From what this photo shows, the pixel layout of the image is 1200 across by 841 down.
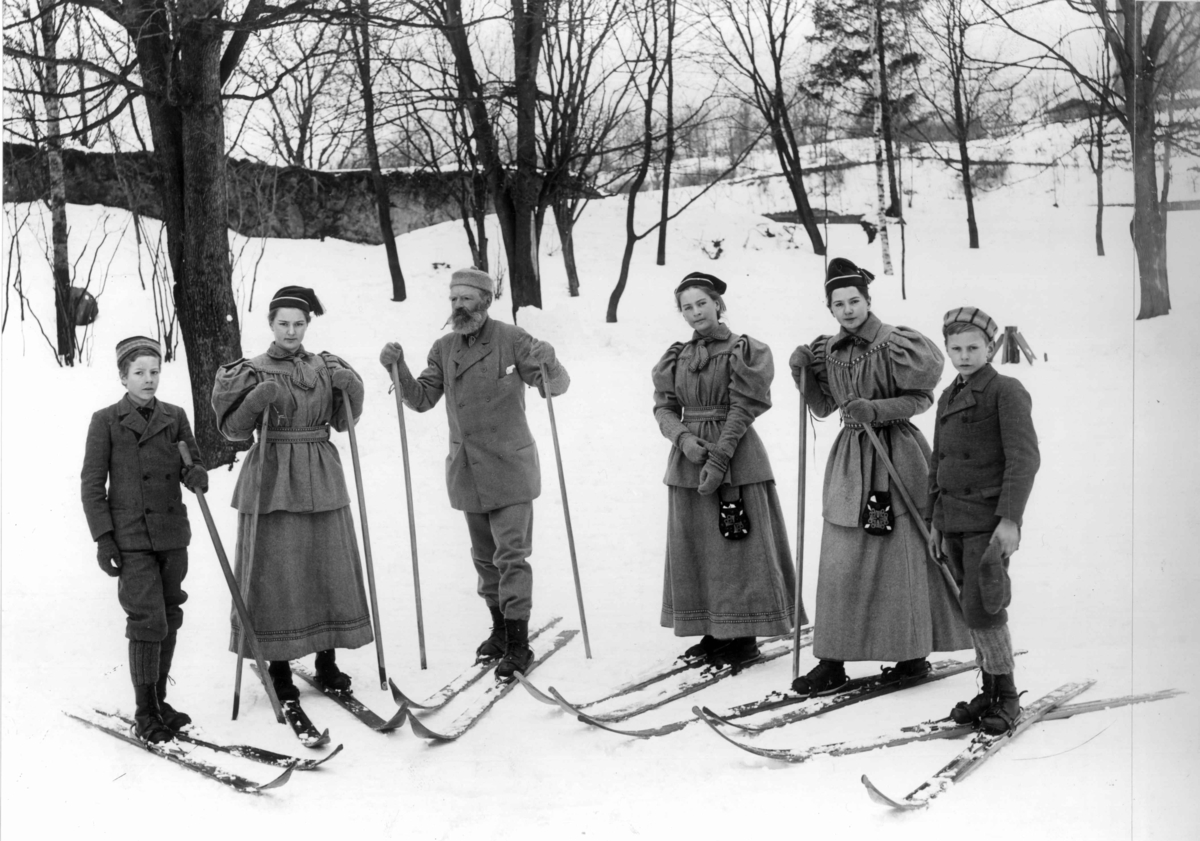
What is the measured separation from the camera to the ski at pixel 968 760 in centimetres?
308

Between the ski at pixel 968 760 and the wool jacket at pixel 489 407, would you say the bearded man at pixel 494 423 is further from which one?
the ski at pixel 968 760

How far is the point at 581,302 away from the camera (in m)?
7.65

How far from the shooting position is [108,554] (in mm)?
3371

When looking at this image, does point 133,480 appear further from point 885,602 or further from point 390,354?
point 885,602

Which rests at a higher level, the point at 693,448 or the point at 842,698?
the point at 693,448

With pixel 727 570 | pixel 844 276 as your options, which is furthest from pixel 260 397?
pixel 844 276

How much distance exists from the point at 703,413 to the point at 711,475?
27 cm

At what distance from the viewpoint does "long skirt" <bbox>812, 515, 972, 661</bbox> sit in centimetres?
369

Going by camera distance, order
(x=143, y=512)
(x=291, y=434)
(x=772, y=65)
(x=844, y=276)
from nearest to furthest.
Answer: (x=143, y=512)
(x=844, y=276)
(x=291, y=434)
(x=772, y=65)

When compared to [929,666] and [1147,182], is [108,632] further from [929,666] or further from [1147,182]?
[1147,182]

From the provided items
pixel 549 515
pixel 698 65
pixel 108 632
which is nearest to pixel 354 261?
pixel 549 515

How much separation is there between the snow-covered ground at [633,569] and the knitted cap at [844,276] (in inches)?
37.6

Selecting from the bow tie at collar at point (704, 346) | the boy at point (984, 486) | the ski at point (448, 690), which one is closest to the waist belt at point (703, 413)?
the bow tie at collar at point (704, 346)

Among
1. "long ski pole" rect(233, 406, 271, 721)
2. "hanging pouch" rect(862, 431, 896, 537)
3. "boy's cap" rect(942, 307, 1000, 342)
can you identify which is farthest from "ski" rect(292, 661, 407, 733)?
"boy's cap" rect(942, 307, 1000, 342)
